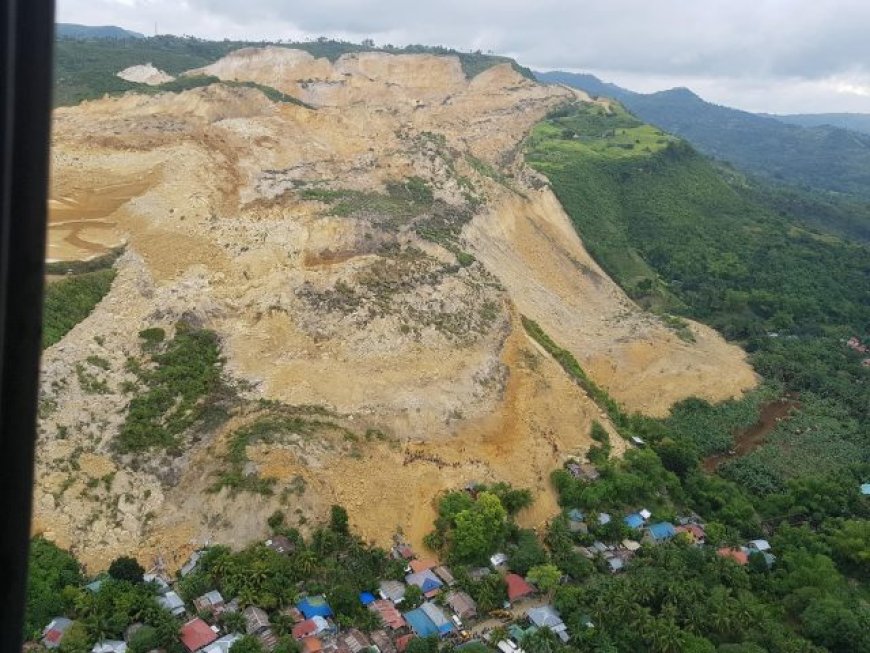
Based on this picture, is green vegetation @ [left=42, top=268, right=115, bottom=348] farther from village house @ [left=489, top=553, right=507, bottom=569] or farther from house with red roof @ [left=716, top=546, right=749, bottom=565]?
→ house with red roof @ [left=716, top=546, right=749, bottom=565]

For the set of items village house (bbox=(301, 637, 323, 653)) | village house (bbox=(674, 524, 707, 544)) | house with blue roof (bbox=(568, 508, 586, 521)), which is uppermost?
house with blue roof (bbox=(568, 508, 586, 521))

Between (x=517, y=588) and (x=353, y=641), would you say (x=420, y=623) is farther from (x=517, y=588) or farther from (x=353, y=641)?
(x=517, y=588)

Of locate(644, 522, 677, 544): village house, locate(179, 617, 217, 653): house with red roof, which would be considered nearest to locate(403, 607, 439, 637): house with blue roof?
locate(179, 617, 217, 653): house with red roof

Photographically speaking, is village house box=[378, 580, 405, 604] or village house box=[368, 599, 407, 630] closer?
village house box=[368, 599, 407, 630]

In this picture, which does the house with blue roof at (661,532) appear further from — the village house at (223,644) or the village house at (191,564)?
the village house at (191,564)

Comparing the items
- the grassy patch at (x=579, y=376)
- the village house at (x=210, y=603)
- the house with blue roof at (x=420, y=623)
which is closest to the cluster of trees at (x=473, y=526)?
the house with blue roof at (x=420, y=623)

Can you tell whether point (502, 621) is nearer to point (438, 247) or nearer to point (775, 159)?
point (438, 247)
